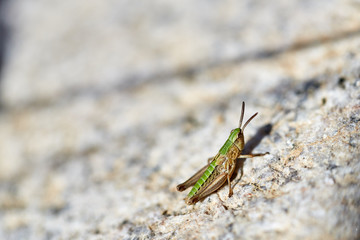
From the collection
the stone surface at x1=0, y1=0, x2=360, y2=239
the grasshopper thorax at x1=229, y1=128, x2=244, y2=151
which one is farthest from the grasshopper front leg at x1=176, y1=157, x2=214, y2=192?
the grasshopper thorax at x1=229, y1=128, x2=244, y2=151

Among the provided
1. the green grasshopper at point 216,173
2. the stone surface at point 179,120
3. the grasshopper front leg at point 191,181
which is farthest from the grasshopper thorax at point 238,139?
the grasshopper front leg at point 191,181

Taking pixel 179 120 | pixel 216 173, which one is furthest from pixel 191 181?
pixel 179 120

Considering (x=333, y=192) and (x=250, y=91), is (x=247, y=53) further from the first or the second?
(x=333, y=192)

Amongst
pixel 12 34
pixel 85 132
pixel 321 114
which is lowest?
pixel 321 114

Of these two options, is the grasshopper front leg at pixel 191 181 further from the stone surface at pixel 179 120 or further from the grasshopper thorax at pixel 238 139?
the grasshopper thorax at pixel 238 139

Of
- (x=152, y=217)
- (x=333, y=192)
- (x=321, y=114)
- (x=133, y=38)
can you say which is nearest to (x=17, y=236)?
(x=152, y=217)
